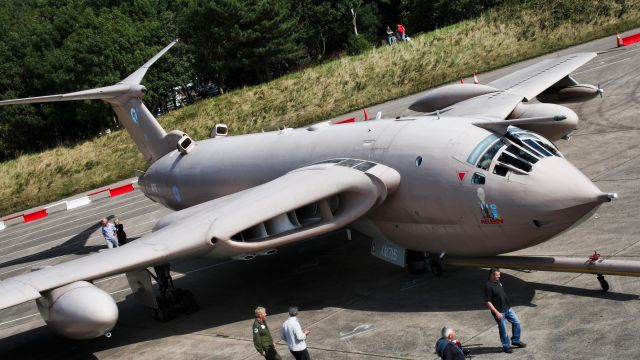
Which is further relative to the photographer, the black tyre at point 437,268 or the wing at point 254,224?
the black tyre at point 437,268

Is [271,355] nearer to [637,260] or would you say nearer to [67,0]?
[637,260]

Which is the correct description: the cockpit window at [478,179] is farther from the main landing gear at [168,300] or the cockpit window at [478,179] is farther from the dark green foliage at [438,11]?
the dark green foliage at [438,11]

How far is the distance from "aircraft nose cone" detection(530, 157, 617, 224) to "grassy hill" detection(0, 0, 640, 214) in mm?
33976

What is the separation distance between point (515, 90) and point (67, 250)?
19310mm

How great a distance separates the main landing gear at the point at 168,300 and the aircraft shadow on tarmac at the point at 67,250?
10.8 meters

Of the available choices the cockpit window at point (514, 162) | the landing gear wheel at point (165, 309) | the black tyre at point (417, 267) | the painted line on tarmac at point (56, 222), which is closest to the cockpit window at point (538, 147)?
the cockpit window at point (514, 162)

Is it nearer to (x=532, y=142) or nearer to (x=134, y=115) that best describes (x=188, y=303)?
(x=532, y=142)

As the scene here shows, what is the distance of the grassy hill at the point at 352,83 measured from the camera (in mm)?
48531

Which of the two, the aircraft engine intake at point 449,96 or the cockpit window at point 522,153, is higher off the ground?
the aircraft engine intake at point 449,96

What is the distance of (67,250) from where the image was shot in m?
30.9

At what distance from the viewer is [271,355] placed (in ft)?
42.7

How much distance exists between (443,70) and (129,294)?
32.5 metres

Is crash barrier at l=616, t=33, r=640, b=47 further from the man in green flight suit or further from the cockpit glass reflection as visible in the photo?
the man in green flight suit

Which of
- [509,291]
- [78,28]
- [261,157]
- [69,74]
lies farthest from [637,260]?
[78,28]
